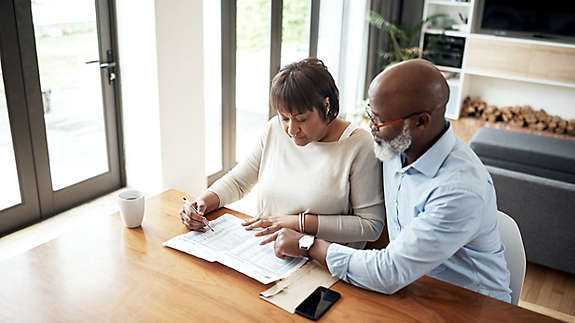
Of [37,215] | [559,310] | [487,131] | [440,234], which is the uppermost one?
[440,234]

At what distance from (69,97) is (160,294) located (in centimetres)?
172

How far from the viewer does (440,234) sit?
1.29 meters

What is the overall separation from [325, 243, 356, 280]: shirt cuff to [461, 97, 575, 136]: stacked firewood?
14.2ft

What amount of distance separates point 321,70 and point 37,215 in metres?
1.77

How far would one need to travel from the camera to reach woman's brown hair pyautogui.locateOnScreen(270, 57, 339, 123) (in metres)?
1.57

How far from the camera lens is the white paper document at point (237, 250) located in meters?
1.37

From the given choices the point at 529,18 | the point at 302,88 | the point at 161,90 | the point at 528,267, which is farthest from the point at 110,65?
the point at 529,18

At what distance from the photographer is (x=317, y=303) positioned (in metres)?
1.25

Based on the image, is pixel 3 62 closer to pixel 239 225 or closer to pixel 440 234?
pixel 239 225

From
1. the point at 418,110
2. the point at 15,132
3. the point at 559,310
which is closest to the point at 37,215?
the point at 15,132

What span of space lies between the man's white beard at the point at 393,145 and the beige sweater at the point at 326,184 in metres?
0.19

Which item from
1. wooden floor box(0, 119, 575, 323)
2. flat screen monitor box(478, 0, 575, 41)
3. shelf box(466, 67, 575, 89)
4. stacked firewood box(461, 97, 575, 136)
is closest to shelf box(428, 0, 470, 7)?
flat screen monitor box(478, 0, 575, 41)

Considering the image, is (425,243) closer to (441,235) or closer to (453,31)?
(441,235)

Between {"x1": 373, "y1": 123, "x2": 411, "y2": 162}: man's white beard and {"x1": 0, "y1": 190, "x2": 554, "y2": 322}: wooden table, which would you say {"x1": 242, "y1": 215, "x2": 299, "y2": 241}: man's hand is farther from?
{"x1": 373, "y1": 123, "x2": 411, "y2": 162}: man's white beard
